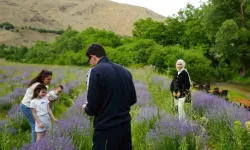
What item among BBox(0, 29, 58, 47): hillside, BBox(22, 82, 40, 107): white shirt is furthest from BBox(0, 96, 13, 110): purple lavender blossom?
BBox(0, 29, 58, 47): hillside

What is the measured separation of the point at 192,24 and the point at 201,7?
585cm

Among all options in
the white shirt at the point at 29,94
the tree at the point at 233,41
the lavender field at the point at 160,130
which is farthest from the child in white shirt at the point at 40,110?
the tree at the point at 233,41

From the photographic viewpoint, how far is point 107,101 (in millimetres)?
3061

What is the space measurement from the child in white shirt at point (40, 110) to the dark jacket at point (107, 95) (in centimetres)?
218

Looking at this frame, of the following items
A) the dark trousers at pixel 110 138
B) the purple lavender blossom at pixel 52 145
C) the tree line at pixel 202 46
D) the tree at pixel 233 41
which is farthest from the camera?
the tree at pixel 233 41

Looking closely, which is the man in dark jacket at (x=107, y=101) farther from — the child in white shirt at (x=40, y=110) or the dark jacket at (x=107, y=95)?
the child in white shirt at (x=40, y=110)

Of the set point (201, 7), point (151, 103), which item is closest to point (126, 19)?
point (201, 7)

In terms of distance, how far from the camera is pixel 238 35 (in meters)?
29.6

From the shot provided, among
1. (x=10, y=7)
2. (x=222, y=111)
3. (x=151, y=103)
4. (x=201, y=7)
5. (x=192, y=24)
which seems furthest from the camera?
(x=10, y=7)

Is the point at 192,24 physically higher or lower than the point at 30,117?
higher

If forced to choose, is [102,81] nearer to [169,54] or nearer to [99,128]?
[99,128]

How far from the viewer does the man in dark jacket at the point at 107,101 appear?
3.02 metres

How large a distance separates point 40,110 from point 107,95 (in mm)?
2400

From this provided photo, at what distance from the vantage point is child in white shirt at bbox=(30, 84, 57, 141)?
16.4 feet
